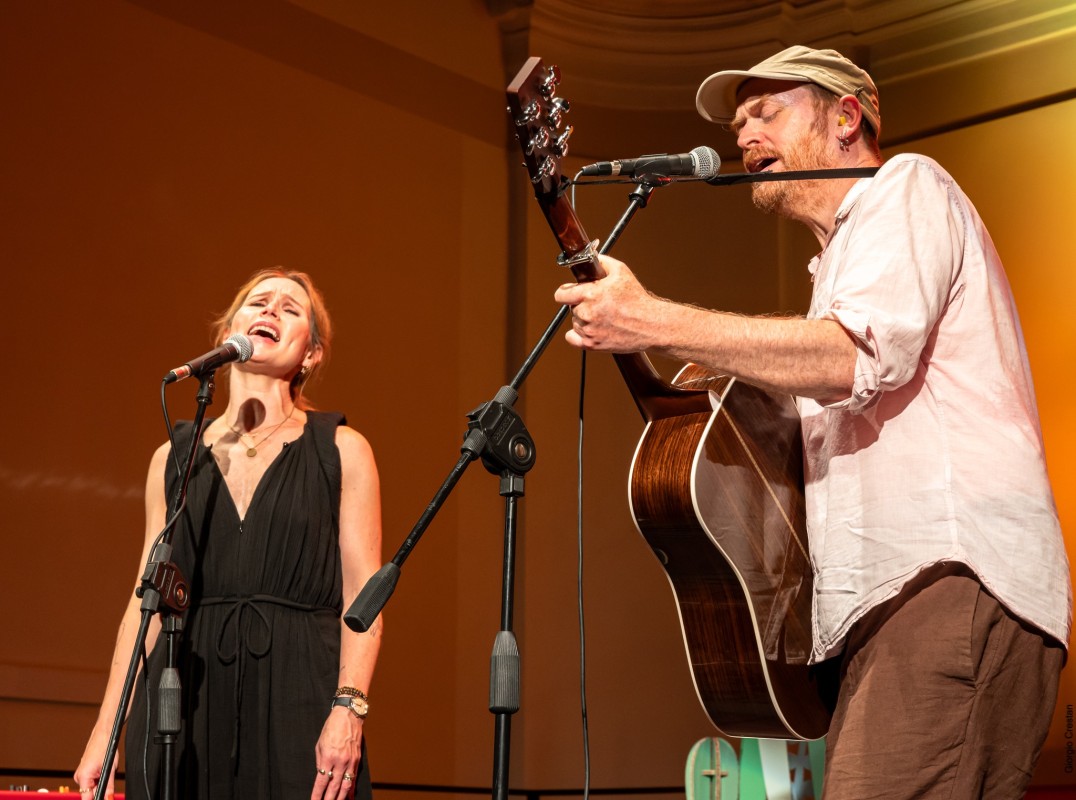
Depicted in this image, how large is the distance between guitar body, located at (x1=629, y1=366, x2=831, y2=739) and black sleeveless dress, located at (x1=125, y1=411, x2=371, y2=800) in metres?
1.10

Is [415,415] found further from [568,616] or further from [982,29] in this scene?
[982,29]

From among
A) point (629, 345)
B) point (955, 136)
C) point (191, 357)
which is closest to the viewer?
point (629, 345)

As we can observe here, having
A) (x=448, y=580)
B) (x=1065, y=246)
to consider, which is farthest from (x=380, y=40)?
(x=1065, y=246)

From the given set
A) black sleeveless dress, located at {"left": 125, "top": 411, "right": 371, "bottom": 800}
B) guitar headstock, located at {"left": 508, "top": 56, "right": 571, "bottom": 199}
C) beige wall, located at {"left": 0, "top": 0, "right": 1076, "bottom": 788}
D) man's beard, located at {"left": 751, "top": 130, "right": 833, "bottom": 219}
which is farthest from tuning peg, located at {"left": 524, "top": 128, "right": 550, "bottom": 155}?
beige wall, located at {"left": 0, "top": 0, "right": 1076, "bottom": 788}

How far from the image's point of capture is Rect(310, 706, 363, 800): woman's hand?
2.95 m

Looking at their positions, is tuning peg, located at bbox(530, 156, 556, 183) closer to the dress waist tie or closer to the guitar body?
the guitar body

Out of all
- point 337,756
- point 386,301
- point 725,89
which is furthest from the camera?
point 386,301

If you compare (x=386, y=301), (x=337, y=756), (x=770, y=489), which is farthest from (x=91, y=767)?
(x=386, y=301)

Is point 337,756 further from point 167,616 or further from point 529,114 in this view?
point 529,114

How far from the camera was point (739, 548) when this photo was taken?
2.33 meters

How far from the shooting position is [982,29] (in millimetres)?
6117

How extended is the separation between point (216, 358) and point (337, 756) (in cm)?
98

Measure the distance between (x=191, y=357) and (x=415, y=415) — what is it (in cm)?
122

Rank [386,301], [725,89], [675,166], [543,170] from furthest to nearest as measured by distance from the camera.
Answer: [386,301], [725,89], [675,166], [543,170]
